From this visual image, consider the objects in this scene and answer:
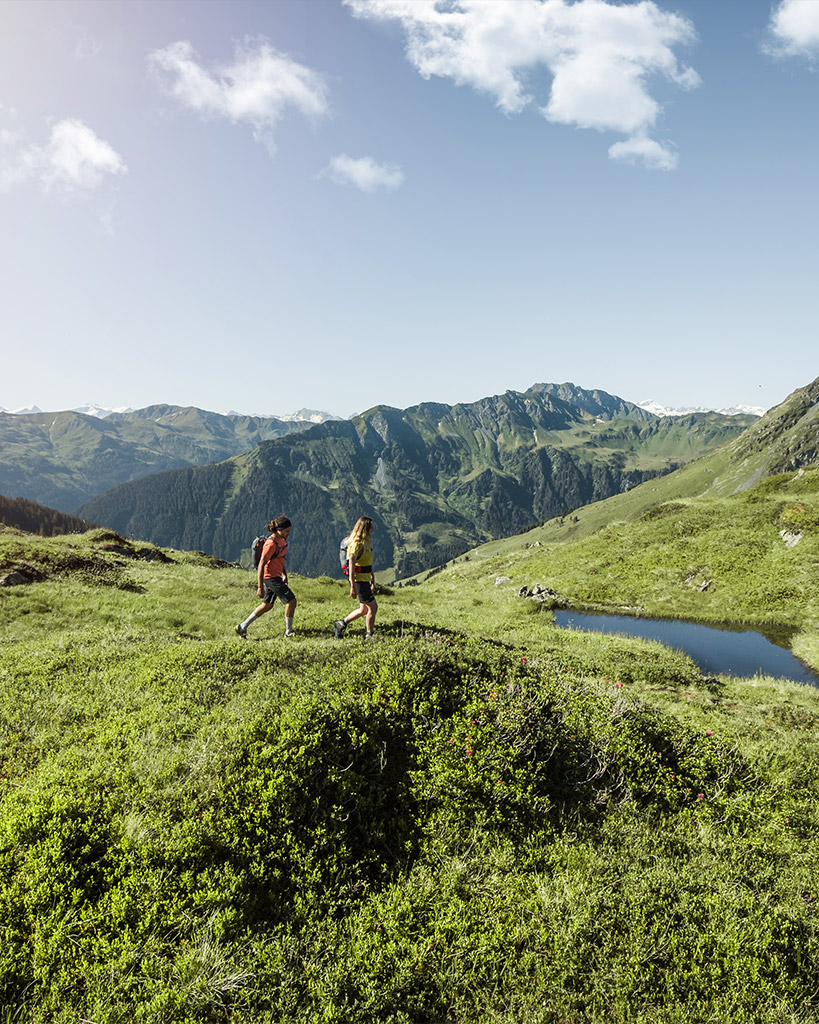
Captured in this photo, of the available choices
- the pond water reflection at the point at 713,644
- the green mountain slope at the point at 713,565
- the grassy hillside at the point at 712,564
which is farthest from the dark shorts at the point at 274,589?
the grassy hillside at the point at 712,564

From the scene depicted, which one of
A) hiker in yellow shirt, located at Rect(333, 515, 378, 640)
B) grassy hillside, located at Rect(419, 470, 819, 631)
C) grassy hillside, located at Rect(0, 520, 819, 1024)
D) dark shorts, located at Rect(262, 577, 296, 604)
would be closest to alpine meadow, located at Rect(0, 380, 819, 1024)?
grassy hillside, located at Rect(0, 520, 819, 1024)

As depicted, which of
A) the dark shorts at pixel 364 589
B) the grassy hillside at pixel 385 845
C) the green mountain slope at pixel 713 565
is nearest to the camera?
the grassy hillside at pixel 385 845

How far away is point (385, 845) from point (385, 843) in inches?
1.1

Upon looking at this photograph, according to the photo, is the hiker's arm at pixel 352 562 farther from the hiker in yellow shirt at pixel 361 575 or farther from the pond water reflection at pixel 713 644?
the pond water reflection at pixel 713 644

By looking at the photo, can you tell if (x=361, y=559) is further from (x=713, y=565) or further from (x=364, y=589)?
(x=713, y=565)

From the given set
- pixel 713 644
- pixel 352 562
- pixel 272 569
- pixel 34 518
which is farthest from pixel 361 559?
pixel 34 518

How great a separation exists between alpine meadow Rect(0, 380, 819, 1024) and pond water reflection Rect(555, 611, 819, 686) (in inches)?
475

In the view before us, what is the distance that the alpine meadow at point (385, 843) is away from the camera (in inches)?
199

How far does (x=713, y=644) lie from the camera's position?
29.0m

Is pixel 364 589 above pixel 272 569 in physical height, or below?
below

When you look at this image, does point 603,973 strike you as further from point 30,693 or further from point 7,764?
point 30,693

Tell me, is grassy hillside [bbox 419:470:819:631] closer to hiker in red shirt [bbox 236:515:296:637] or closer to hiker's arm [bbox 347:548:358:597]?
→ hiker's arm [bbox 347:548:358:597]

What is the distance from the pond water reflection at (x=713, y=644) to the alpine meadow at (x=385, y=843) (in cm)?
1207

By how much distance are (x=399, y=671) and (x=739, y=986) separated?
6.62m
